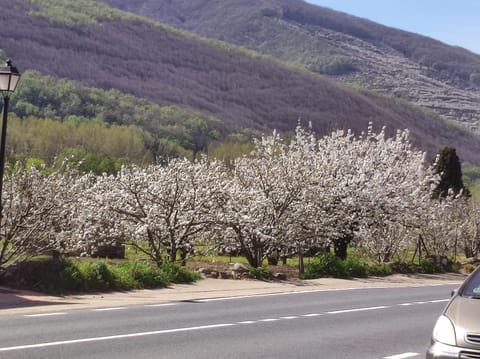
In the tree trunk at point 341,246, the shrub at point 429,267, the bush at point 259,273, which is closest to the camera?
the bush at point 259,273

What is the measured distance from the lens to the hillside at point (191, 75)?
13588 cm

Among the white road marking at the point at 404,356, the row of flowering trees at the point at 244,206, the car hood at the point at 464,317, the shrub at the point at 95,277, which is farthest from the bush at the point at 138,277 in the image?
the car hood at the point at 464,317

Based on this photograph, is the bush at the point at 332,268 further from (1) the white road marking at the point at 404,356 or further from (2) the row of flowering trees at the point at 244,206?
(1) the white road marking at the point at 404,356

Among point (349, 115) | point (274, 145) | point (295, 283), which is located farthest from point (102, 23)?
point (295, 283)

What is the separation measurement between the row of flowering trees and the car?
12473 millimetres

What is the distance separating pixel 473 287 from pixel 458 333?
3.91 ft

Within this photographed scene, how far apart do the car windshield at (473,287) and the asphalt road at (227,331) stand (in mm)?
1931

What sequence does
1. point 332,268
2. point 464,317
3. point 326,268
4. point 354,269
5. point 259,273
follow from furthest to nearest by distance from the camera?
point 354,269, point 332,268, point 326,268, point 259,273, point 464,317

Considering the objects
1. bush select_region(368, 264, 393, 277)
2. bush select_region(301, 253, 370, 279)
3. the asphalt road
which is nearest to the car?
the asphalt road

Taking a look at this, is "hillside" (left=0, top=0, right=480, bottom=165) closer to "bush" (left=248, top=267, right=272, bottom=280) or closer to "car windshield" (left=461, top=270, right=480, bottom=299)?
"bush" (left=248, top=267, right=272, bottom=280)

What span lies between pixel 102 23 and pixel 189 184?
521 feet

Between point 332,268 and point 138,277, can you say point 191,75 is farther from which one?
point 138,277

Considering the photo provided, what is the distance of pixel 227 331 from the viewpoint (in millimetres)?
12695

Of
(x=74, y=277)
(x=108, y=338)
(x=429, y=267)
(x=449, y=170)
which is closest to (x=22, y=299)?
(x=74, y=277)
